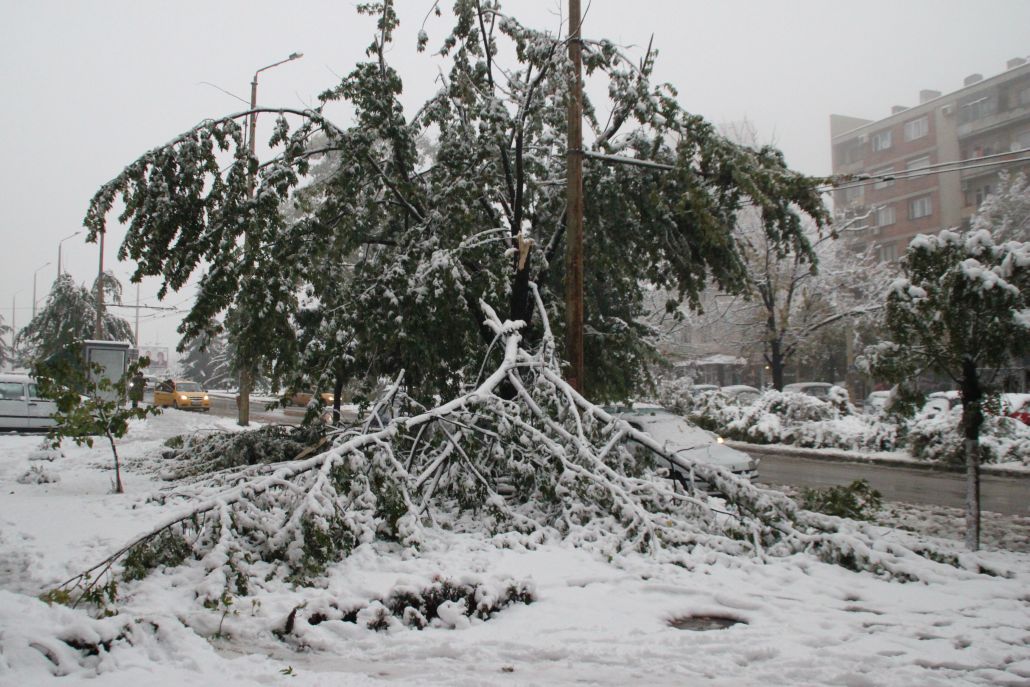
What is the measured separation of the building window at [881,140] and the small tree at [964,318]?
43706 mm

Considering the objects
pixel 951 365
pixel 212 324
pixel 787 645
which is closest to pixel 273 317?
pixel 212 324

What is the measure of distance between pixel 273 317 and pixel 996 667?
29.1 ft

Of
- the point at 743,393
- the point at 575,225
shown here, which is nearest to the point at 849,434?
the point at 743,393

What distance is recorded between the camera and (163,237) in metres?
9.36

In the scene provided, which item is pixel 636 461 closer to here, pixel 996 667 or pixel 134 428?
pixel 996 667

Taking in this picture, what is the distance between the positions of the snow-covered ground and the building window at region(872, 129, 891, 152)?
46120 mm

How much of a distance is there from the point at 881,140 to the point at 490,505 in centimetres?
4819

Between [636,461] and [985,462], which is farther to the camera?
[985,462]

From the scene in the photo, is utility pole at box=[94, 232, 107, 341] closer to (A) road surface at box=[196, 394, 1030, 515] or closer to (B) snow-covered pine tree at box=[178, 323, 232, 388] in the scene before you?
(A) road surface at box=[196, 394, 1030, 515]

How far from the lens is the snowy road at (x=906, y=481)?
38.7 feet

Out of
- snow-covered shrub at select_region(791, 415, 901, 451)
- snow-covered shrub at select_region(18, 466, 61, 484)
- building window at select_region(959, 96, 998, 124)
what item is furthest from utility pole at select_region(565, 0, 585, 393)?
building window at select_region(959, 96, 998, 124)

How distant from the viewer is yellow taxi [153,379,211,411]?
33.8m

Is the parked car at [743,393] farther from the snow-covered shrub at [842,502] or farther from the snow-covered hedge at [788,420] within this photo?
the snow-covered shrub at [842,502]

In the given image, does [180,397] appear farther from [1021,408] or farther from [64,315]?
[1021,408]
